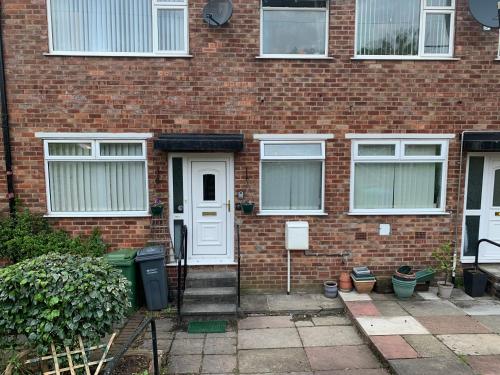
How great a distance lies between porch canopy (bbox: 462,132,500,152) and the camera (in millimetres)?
5662

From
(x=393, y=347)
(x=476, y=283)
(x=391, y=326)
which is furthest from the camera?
(x=476, y=283)

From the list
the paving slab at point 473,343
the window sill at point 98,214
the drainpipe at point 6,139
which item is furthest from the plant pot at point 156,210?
the paving slab at point 473,343

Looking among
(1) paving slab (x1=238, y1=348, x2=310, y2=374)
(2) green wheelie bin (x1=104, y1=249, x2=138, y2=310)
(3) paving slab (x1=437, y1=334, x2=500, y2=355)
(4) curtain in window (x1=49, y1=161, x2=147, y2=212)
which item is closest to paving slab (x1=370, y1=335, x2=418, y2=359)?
(3) paving slab (x1=437, y1=334, x2=500, y2=355)

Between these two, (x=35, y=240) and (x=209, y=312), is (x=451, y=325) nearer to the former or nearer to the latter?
(x=209, y=312)

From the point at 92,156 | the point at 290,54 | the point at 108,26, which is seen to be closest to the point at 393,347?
the point at 290,54

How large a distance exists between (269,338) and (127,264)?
2.30 metres

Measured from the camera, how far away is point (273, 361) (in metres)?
4.14

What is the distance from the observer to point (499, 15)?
18.2ft

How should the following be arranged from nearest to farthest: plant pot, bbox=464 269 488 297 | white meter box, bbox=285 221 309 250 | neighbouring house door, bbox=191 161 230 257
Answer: plant pot, bbox=464 269 488 297 → white meter box, bbox=285 221 309 250 → neighbouring house door, bbox=191 161 230 257

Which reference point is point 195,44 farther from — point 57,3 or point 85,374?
point 85,374

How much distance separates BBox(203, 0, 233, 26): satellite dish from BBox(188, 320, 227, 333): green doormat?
4474mm

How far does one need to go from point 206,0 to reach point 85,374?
5.27 m

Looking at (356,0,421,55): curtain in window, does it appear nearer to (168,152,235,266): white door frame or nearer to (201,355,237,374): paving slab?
(168,152,235,266): white door frame

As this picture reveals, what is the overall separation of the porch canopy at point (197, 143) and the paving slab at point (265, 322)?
2555mm
